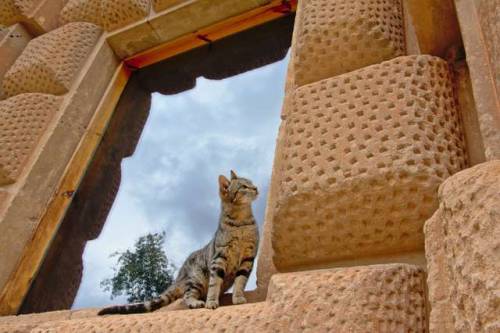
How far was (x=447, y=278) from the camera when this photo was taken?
0.73 metres

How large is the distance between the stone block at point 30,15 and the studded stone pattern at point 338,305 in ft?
8.17

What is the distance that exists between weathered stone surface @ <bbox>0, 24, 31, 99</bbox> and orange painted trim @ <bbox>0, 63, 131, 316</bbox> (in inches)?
23.8

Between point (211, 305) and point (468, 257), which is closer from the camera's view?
point (468, 257)

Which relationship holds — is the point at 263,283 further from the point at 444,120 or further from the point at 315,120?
the point at 444,120

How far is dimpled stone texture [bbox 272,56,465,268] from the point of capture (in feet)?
3.44

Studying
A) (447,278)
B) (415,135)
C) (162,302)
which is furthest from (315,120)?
(162,302)

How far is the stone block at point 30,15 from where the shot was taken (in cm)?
293

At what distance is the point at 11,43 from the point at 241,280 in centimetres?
223

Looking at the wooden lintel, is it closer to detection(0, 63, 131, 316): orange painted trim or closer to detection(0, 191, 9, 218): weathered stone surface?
detection(0, 63, 131, 316): orange painted trim

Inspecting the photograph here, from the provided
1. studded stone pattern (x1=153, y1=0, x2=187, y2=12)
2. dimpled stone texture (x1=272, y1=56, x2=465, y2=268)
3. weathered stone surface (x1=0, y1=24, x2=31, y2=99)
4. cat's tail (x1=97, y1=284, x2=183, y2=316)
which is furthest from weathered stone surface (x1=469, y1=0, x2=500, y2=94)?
weathered stone surface (x1=0, y1=24, x2=31, y2=99)

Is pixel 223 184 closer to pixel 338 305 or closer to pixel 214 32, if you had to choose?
pixel 338 305

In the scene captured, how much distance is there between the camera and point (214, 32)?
276 cm

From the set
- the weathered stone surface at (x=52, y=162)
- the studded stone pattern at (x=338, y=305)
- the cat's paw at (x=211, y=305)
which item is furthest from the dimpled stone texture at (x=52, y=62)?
the studded stone pattern at (x=338, y=305)

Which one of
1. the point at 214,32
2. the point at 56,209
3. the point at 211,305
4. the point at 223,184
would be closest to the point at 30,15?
the point at 214,32
